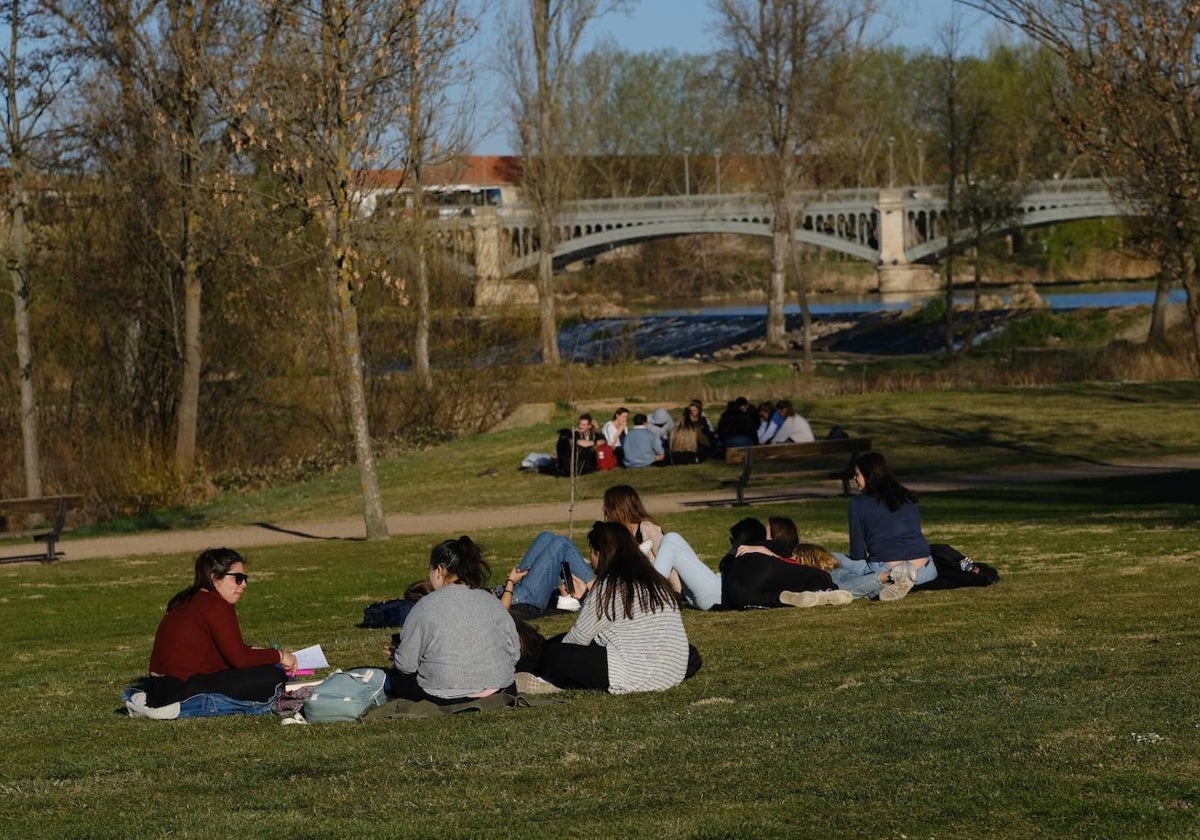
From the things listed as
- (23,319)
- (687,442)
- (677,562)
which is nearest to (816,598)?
(677,562)

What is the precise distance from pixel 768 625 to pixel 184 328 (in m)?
21.8

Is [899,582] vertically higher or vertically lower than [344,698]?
lower

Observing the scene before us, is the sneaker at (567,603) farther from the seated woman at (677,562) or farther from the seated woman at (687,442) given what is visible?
the seated woman at (687,442)

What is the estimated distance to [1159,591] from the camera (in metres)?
11.3

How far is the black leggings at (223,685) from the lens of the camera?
8.62 meters

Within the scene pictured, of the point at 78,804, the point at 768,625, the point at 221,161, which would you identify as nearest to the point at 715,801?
the point at 78,804

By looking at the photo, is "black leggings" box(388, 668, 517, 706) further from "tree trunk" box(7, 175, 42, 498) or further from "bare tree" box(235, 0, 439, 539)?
"tree trunk" box(7, 175, 42, 498)

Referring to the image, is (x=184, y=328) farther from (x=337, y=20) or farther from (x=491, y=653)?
(x=491, y=653)

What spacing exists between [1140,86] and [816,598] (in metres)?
6.59

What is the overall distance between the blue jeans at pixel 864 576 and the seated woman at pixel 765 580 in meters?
0.17

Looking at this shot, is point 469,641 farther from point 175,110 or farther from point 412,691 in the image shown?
point 175,110

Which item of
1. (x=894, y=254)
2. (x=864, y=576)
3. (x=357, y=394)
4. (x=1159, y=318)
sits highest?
(x=894, y=254)

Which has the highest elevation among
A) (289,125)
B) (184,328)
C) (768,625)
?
(289,125)

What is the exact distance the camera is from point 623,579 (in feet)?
28.6
